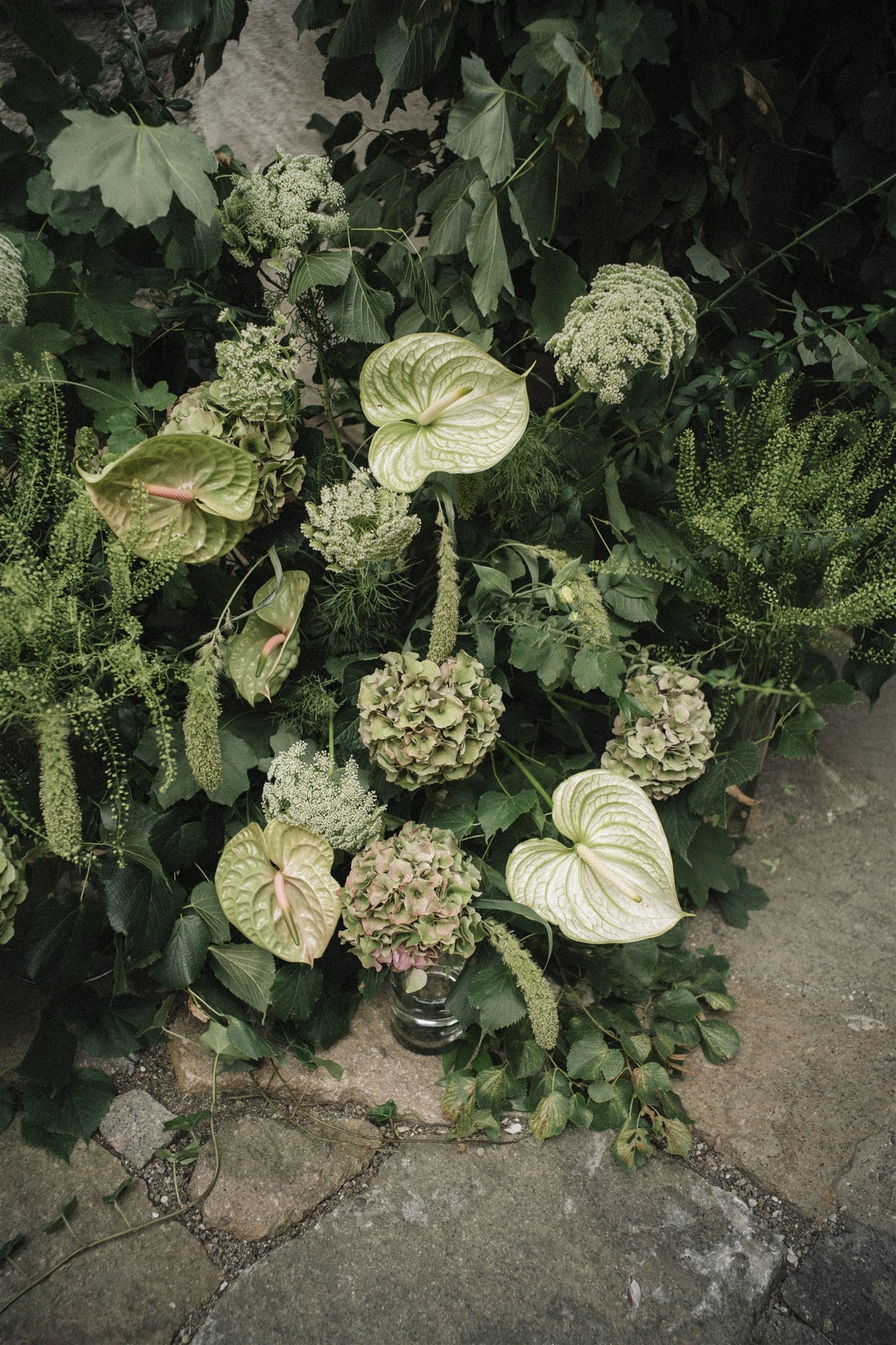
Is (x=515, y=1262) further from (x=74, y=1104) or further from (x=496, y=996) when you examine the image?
(x=74, y=1104)

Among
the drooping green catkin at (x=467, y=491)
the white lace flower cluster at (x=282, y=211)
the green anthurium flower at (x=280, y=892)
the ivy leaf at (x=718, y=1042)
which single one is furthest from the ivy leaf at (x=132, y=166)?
the ivy leaf at (x=718, y=1042)

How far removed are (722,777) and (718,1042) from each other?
1.31ft

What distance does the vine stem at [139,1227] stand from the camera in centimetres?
93

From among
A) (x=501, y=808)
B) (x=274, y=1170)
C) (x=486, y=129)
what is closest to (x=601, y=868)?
(x=501, y=808)

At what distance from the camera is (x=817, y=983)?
1330 millimetres

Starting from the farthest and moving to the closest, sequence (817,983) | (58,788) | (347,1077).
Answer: (817,983)
(347,1077)
(58,788)

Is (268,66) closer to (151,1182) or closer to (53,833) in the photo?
(53,833)

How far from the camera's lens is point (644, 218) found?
1.27 meters

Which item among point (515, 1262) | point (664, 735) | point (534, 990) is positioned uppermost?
point (664, 735)

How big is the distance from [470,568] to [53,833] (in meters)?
0.65

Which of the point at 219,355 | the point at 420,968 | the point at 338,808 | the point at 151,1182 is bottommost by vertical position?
the point at 151,1182

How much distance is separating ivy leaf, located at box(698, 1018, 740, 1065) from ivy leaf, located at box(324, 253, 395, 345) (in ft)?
3.55

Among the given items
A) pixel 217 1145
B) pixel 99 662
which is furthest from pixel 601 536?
pixel 217 1145

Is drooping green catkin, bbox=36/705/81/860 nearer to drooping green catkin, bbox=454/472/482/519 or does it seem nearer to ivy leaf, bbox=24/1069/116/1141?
ivy leaf, bbox=24/1069/116/1141
